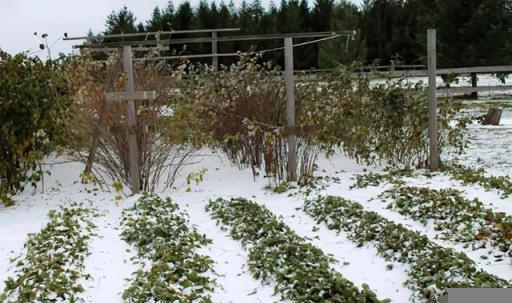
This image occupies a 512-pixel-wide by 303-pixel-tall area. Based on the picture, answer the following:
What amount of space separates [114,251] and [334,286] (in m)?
1.99

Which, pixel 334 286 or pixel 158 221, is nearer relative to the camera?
pixel 334 286

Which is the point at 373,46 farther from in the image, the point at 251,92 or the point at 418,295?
the point at 418,295

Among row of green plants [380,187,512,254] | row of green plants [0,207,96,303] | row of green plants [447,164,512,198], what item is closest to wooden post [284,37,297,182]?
row of green plants [380,187,512,254]

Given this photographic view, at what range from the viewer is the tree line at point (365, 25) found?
2216 cm

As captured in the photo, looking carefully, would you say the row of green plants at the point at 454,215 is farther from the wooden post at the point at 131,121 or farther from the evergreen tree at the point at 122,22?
the evergreen tree at the point at 122,22

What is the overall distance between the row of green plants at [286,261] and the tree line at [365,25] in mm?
16279

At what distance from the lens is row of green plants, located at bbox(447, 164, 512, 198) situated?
22.2ft

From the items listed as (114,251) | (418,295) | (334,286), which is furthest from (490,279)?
(114,251)

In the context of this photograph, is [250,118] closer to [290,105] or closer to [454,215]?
[290,105]

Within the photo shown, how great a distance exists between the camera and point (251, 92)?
28.4 feet

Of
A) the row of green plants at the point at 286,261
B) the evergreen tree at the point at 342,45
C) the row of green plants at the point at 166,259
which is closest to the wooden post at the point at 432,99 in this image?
the row of green plants at the point at 286,261

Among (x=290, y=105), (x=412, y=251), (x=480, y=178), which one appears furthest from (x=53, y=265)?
(x=480, y=178)

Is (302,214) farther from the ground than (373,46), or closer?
closer

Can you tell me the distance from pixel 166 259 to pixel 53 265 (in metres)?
0.78
